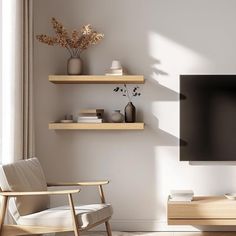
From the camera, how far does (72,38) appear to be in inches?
209

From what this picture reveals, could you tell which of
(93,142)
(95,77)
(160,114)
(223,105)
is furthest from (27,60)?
(223,105)

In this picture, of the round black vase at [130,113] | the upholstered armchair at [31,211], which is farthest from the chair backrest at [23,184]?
the round black vase at [130,113]

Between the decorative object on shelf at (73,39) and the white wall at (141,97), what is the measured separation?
0.17m

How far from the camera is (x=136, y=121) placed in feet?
17.8

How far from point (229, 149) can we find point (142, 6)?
1732 mm

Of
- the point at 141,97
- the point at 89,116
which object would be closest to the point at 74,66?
the point at 89,116

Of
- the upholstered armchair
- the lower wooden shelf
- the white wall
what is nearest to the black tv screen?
the white wall

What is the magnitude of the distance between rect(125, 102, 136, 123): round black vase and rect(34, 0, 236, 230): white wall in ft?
0.46

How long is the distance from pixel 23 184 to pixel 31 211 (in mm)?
224

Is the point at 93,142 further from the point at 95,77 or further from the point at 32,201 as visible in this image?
the point at 32,201

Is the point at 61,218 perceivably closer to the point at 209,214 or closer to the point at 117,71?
the point at 209,214

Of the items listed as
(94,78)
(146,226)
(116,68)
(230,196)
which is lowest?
(146,226)

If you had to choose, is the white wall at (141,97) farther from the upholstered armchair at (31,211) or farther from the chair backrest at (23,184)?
the upholstered armchair at (31,211)

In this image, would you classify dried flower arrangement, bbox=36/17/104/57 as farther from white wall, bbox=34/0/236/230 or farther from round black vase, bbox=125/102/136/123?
round black vase, bbox=125/102/136/123
